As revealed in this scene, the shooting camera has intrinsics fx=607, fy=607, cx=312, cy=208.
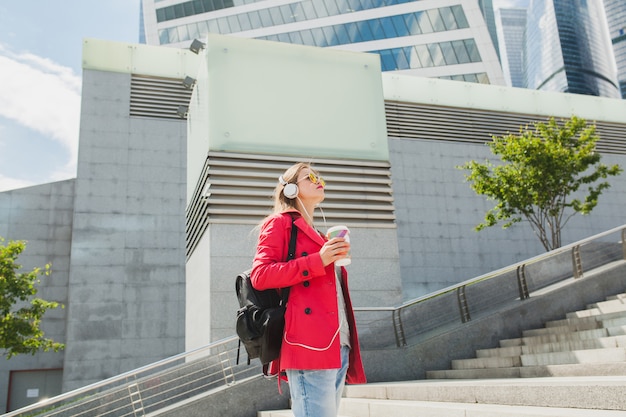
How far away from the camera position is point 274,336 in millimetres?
2941

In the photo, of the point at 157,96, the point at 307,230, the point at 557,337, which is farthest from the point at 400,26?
the point at 307,230

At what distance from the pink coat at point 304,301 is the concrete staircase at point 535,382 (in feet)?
7.11

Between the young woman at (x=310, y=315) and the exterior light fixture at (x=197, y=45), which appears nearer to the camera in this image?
the young woman at (x=310, y=315)

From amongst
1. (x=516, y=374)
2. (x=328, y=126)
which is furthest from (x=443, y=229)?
(x=516, y=374)

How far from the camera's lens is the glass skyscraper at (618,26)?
519ft

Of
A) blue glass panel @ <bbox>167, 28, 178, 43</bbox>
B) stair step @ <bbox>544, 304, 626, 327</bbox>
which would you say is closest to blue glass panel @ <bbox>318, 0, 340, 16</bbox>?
blue glass panel @ <bbox>167, 28, 178, 43</bbox>

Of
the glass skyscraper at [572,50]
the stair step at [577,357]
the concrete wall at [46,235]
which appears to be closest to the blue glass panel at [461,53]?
the concrete wall at [46,235]

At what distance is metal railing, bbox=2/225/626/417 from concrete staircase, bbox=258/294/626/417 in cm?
87

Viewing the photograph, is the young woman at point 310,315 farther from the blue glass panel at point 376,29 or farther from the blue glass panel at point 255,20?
the blue glass panel at point 255,20

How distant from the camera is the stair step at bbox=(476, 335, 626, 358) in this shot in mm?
7200

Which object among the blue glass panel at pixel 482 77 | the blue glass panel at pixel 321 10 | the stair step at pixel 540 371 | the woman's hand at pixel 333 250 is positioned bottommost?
the stair step at pixel 540 371

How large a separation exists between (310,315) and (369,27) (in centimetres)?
3956

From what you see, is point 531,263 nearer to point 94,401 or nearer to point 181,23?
point 94,401

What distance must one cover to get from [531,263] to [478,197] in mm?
12922
